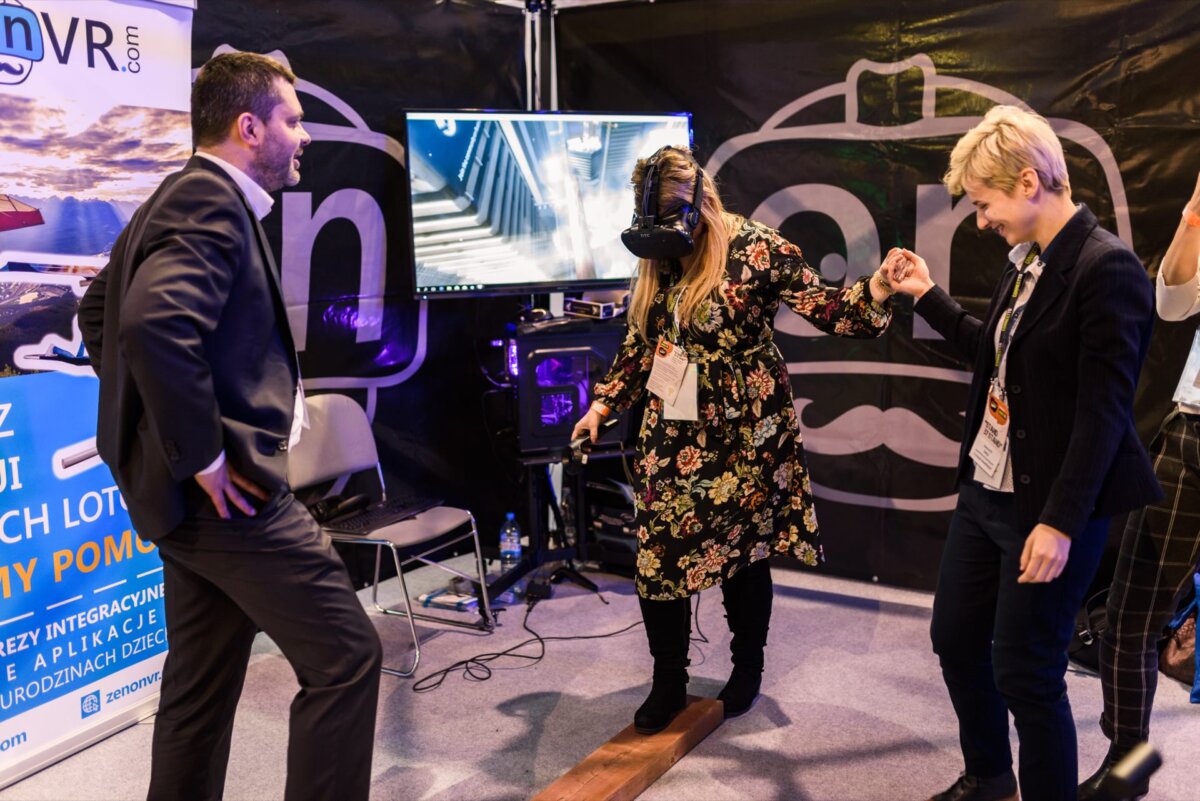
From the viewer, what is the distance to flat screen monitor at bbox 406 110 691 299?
14.8 ft

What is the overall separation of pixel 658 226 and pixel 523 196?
6.11 feet

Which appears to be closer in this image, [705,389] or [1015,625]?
[1015,625]

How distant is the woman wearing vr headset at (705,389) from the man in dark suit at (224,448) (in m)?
1.04

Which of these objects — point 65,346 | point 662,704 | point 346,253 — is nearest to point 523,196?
point 346,253

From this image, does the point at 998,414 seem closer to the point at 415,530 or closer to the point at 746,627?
the point at 746,627

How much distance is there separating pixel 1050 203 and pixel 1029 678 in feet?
3.19

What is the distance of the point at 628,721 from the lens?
137 inches

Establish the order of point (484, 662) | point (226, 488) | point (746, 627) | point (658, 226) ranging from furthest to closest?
point (484, 662)
point (746, 627)
point (658, 226)
point (226, 488)

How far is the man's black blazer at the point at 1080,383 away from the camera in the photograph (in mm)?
2127

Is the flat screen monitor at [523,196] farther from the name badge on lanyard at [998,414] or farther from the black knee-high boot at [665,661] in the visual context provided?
the name badge on lanyard at [998,414]

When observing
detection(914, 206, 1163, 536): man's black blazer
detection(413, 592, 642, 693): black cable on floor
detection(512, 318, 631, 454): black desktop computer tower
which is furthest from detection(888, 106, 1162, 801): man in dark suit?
detection(512, 318, 631, 454): black desktop computer tower

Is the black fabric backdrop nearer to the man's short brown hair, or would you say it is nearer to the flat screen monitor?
the flat screen monitor

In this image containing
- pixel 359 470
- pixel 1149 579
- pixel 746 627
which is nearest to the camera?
pixel 1149 579

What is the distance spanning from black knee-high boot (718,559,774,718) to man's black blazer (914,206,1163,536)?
1235 millimetres
